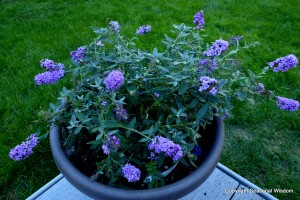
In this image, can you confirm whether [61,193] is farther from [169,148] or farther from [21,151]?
[169,148]

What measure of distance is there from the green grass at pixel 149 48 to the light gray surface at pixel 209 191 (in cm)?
27

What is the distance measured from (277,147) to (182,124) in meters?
1.19

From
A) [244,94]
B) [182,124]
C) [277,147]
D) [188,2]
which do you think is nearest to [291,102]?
[244,94]

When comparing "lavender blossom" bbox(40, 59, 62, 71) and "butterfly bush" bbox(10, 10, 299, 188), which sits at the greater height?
"lavender blossom" bbox(40, 59, 62, 71)

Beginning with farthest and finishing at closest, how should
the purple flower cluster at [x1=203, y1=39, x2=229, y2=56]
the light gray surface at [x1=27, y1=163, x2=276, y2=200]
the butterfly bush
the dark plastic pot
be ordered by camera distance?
the light gray surface at [x1=27, y1=163, x2=276, y2=200], the purple flower cluster at [x1=203, y1=39, x2=229, y2=56], the butterfly bush, the dark plastic pot

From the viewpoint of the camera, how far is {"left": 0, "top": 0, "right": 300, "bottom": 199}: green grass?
1861 mm

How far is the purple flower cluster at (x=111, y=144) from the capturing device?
3.44ft

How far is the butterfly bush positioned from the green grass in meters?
0.27

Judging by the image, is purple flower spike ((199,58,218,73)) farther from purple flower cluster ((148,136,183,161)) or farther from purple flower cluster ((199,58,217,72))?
purple flower cluster ((148,136,183,161))

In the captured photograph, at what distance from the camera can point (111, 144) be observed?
3.47 ft

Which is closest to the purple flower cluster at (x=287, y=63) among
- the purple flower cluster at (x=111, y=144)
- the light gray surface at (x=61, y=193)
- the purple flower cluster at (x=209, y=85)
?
the purple flower cluster at (x=209, y=85)

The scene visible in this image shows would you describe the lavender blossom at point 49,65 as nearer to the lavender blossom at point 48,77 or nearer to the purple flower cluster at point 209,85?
the lavender blossom at point 48,77

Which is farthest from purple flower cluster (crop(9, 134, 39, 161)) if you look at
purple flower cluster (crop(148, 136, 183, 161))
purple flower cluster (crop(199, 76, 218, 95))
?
purple flower cluster (crop(199, 76, 218, 95))

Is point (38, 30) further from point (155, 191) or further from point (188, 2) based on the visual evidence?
point (155, 191)
